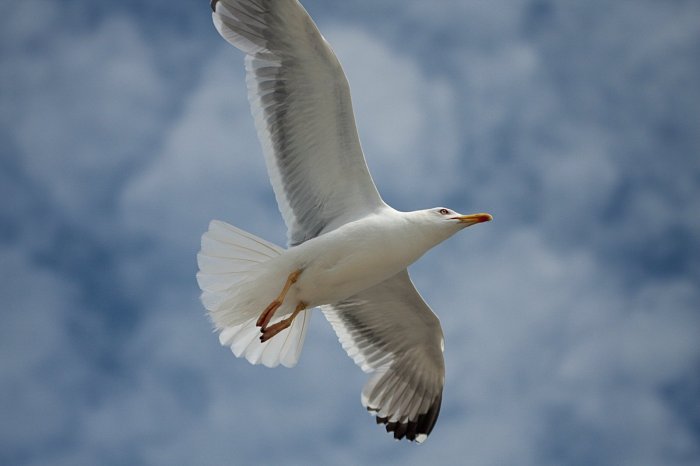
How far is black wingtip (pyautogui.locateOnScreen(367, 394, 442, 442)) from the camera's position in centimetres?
853

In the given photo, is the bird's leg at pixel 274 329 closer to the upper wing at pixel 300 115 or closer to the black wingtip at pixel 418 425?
the upper wing at pixel 300 115

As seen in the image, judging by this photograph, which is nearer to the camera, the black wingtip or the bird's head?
the bird's head

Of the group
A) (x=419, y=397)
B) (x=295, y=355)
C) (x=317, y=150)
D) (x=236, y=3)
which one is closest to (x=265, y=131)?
(x=317, y=150)

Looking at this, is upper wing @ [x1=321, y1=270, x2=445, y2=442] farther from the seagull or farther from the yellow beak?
the yellow beak

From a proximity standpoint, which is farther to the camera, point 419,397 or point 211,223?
point 419,397

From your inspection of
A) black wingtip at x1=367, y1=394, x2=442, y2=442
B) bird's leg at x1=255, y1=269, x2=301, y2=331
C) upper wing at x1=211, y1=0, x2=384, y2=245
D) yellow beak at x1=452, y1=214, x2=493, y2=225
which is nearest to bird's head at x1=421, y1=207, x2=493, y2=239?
yellow beak at x1=452, y1=214, x2=493, y2=225

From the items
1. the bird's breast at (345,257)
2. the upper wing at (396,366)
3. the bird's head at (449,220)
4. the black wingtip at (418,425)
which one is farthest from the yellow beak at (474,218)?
the black wingtip at (418,425)

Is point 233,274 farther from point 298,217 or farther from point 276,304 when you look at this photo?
point 298,217

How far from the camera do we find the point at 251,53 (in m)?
7.33

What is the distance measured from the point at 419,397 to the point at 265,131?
2623 millimetres

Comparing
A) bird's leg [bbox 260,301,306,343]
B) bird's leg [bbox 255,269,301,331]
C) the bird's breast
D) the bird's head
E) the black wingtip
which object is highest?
the bird's head

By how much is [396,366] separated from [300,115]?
2359mm

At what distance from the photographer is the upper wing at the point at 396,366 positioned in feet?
27.8

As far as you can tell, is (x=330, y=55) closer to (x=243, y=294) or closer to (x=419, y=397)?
(x=243, y=294)
